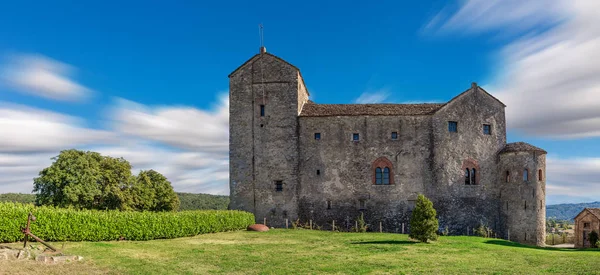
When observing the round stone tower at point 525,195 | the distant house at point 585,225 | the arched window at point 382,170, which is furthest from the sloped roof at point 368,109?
the distant house at point 585,225

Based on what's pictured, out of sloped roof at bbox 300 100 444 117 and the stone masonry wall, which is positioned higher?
sloped roof at bbox 300 100 444 117

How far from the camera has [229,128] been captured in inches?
1518

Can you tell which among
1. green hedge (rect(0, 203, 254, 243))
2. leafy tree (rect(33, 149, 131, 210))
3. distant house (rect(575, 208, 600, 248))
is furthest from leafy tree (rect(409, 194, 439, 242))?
leafy tree (rect(33, 149, 131, 210))

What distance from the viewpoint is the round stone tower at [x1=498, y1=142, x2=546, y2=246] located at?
121ft

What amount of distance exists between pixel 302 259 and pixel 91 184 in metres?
28.9

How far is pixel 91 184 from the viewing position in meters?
40.8

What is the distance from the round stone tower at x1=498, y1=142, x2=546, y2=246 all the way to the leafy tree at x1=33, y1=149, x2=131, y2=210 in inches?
1431

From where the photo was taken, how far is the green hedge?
22406 mm

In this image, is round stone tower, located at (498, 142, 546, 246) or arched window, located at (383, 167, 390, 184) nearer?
round stone tower, located at (498, 142, 546, 246)

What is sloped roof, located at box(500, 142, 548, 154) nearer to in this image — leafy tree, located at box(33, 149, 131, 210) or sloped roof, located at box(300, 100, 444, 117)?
sloped roof, located at box(300, 100, 444, 117)

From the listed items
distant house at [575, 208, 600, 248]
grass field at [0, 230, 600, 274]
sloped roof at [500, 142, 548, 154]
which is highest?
sloped roof at [500, 142, 548, 154]

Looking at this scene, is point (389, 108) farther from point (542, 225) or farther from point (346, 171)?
point (542, 225)

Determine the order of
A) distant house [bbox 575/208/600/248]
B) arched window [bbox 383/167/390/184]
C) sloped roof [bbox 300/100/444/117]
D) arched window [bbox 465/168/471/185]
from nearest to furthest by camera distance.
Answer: arched window [bbox 383/167/390/184]
sloped roof [bbox 300/100/444/117]
arched window [bbox 465/168/471/185]
distant house [bbox 575/208/600/248]

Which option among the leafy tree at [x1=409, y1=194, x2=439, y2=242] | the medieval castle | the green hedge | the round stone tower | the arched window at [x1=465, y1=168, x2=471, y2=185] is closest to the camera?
the green hedge
